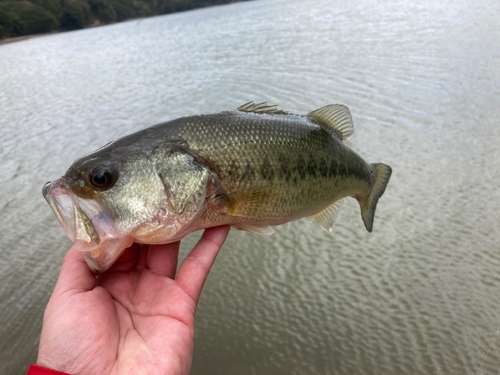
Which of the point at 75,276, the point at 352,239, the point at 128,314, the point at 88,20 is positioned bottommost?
the point at 88,20

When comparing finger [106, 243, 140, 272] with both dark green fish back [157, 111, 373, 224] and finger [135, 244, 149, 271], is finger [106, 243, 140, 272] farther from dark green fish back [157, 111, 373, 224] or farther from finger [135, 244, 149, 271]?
dark green fish back [157, 111, 373, 224]

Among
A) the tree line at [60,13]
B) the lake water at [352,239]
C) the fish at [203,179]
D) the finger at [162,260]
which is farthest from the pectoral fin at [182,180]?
the tree line at [60,13]

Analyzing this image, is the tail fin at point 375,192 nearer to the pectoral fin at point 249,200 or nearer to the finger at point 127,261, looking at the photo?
the pectoral fin at point 249,200

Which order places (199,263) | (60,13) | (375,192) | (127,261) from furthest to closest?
1. (60,13)
2. (375,192)
3. (127,261)
4. (199,263)

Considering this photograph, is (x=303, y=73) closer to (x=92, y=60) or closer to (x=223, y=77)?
(x=223, y=77)

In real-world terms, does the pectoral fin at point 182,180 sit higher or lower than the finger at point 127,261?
higher

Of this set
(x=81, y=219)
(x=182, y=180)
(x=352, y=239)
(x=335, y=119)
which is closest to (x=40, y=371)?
(x=81, y=219)

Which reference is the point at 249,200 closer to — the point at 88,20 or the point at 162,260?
the point at 162,260
